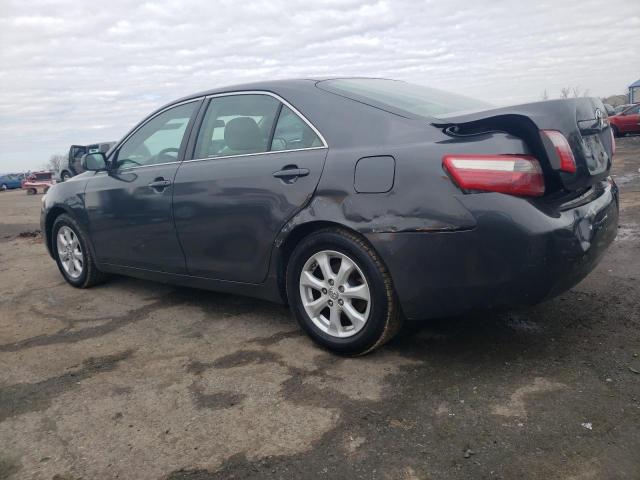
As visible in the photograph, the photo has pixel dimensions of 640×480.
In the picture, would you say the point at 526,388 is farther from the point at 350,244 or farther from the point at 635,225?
the point at 635,225

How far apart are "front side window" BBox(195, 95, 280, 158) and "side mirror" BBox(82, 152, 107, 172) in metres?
1.18

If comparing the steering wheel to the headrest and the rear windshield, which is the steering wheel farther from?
the rear windshield

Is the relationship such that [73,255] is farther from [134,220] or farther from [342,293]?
[342,293]

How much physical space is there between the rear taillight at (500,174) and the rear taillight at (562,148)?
4.4 inches

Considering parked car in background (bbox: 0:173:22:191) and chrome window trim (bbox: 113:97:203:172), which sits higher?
chrome window trim (bbox: 113:97:203:172)

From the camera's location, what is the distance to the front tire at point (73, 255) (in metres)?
5.12

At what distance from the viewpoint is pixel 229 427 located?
255 cm

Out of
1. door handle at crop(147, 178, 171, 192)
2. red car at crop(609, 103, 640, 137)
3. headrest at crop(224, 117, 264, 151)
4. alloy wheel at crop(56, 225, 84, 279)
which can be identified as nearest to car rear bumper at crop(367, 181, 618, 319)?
headrest at crop(224, 117, 264, 151)

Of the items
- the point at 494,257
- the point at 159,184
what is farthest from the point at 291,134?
the point at 494,257

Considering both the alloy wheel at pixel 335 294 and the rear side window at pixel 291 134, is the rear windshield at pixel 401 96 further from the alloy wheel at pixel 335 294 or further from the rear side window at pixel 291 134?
the alloy wheel at pixel 335 294

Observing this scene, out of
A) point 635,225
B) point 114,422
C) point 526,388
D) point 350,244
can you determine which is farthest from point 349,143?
point 635,225

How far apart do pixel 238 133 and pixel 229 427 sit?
1.97 meters

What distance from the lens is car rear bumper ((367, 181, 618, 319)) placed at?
2609 mm

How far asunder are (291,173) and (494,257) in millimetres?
1259
